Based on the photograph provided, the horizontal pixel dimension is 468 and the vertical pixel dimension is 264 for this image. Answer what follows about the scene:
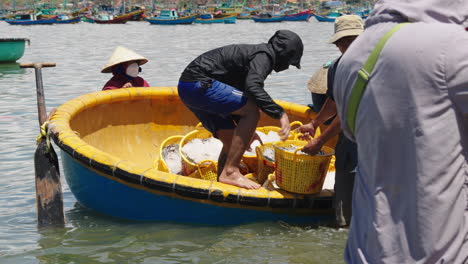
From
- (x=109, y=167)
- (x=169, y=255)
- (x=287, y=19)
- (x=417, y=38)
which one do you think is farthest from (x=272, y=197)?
(x=287, y=19)

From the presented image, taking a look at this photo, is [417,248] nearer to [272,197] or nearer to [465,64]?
[465,64]

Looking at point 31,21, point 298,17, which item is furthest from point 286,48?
point 298,17

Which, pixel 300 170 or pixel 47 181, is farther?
pixel 47 181

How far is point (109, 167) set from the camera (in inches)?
197

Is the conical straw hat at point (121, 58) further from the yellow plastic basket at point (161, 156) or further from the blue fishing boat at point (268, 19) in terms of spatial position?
the blue fishing boat at point (268, 19)

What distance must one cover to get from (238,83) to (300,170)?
0.92m

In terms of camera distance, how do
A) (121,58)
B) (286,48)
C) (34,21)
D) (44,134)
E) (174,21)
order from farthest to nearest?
(34,21), (174,21), (121,58), (44,134), (286,48)

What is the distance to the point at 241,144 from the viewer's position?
5.04 meters

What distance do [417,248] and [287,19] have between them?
8539 centimetres

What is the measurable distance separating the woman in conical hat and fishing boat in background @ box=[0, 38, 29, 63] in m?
14.2

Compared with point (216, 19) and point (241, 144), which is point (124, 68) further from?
point (216, 19)

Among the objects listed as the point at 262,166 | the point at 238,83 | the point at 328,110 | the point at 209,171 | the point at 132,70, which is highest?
the point at 238,83

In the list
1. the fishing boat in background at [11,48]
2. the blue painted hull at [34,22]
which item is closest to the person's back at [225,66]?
the fishing boat in background at [11,48]

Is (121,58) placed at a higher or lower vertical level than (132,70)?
higher
